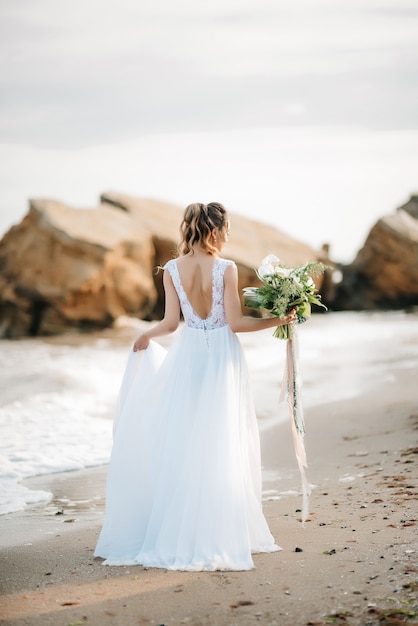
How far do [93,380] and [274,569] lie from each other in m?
10.6

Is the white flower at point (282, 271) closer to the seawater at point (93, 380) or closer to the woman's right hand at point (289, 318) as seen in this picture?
the woman's right hand at point (289, 318)

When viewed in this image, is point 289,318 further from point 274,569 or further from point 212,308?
point 274,569

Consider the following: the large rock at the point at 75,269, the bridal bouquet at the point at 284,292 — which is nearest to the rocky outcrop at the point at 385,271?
the large rock at the point at 75,269

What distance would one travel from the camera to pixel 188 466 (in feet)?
16.5

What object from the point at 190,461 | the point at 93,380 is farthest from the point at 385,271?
the point at 190,461

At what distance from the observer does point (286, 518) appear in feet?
19.3

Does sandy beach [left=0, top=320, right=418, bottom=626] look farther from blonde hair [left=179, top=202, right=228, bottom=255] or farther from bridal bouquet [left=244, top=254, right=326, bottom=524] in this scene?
blonde hair [left=179, top=202, right=228, bottom=255]

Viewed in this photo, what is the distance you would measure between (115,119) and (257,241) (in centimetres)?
738

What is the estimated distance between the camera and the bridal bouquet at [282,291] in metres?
5.18

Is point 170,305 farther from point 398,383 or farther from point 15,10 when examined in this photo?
point 15,10

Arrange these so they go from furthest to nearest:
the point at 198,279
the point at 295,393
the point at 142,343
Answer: the point at 295,393 < the point at 142,343 < the point at 198,279

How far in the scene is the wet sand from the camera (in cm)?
406

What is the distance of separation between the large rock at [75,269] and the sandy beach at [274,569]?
17.2m

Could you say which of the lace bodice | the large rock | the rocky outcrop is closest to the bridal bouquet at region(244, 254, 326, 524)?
the lace bodice
